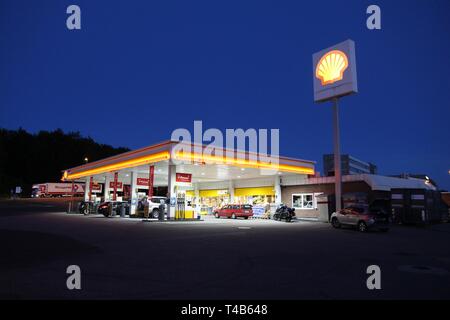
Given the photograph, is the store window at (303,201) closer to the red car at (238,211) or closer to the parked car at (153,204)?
the red car at (238,211)

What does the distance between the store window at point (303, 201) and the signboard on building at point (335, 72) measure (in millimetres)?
11268

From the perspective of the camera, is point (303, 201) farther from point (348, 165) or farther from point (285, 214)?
point (348, 165)

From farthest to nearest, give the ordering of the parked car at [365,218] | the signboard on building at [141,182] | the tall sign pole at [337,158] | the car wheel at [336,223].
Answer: the signboard on building at [141,182] → the tall sign pole at [337,158] → the car wheel at [336,223] → the parked car at [365,218]

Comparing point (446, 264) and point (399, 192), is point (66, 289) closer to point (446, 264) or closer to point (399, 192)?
point (446, 264)

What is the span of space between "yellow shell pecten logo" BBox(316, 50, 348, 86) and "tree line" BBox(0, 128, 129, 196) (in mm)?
80858

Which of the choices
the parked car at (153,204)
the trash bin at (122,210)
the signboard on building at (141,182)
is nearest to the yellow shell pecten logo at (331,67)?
the parked car at (153,204)

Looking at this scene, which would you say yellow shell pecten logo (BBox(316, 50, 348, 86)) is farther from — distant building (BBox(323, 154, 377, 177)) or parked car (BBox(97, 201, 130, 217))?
distant building (BBox(323, 154, 377, 177))

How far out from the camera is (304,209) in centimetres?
3669

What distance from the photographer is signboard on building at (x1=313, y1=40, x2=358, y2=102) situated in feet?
87.0

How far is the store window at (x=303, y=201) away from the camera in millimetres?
36109

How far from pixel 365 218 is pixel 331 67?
13.5 meters

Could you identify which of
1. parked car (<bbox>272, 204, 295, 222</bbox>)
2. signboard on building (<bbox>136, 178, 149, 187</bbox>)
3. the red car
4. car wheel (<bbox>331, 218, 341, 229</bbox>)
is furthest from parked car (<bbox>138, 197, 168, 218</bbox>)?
car wheel (<bbox>331, 218, 341, 229</bbox>)
